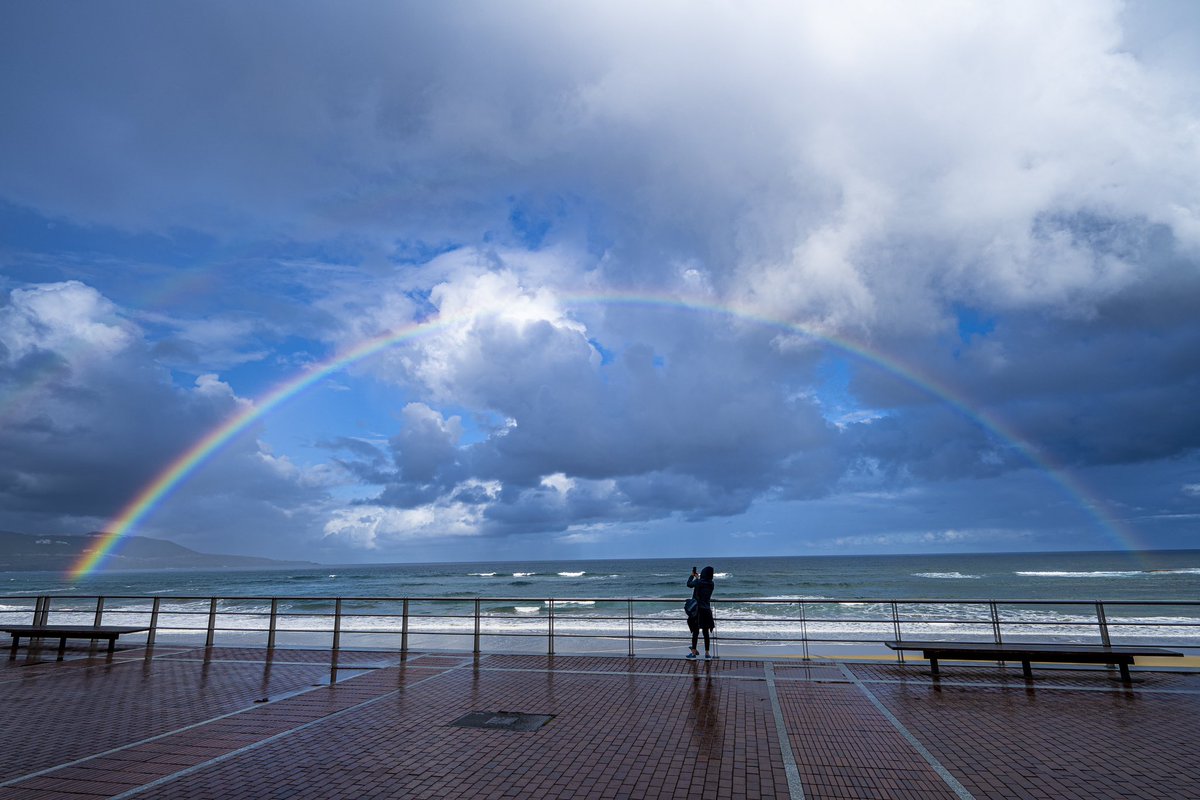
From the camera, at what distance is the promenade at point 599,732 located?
6.06 m

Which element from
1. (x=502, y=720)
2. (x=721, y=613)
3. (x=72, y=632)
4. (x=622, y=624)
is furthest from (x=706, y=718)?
(x=721, y=613)

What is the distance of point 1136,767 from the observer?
20.9 feet

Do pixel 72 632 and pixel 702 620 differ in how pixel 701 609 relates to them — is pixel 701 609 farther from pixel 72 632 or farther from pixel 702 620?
pixel 72 632

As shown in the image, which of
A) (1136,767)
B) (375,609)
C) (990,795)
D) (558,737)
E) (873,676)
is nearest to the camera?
(990,795)

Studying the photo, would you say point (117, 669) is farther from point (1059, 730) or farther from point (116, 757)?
point (1059, 730)

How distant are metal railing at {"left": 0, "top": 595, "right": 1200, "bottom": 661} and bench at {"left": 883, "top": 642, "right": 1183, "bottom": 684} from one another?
458 mm

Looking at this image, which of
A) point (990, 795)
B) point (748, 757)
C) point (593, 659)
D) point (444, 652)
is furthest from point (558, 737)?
point (444, 652)

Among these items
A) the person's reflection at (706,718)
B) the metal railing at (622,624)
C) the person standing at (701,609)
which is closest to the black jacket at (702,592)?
the person standing at (701,609)

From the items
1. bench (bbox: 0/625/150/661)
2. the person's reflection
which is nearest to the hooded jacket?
the person's reflection

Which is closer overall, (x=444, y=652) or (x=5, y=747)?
(x=5, y=747)

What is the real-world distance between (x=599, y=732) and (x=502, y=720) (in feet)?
4.45

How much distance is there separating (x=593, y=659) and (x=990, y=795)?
7.92 metres

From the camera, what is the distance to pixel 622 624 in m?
26.4

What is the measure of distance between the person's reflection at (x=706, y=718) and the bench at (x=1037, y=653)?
3.39m
